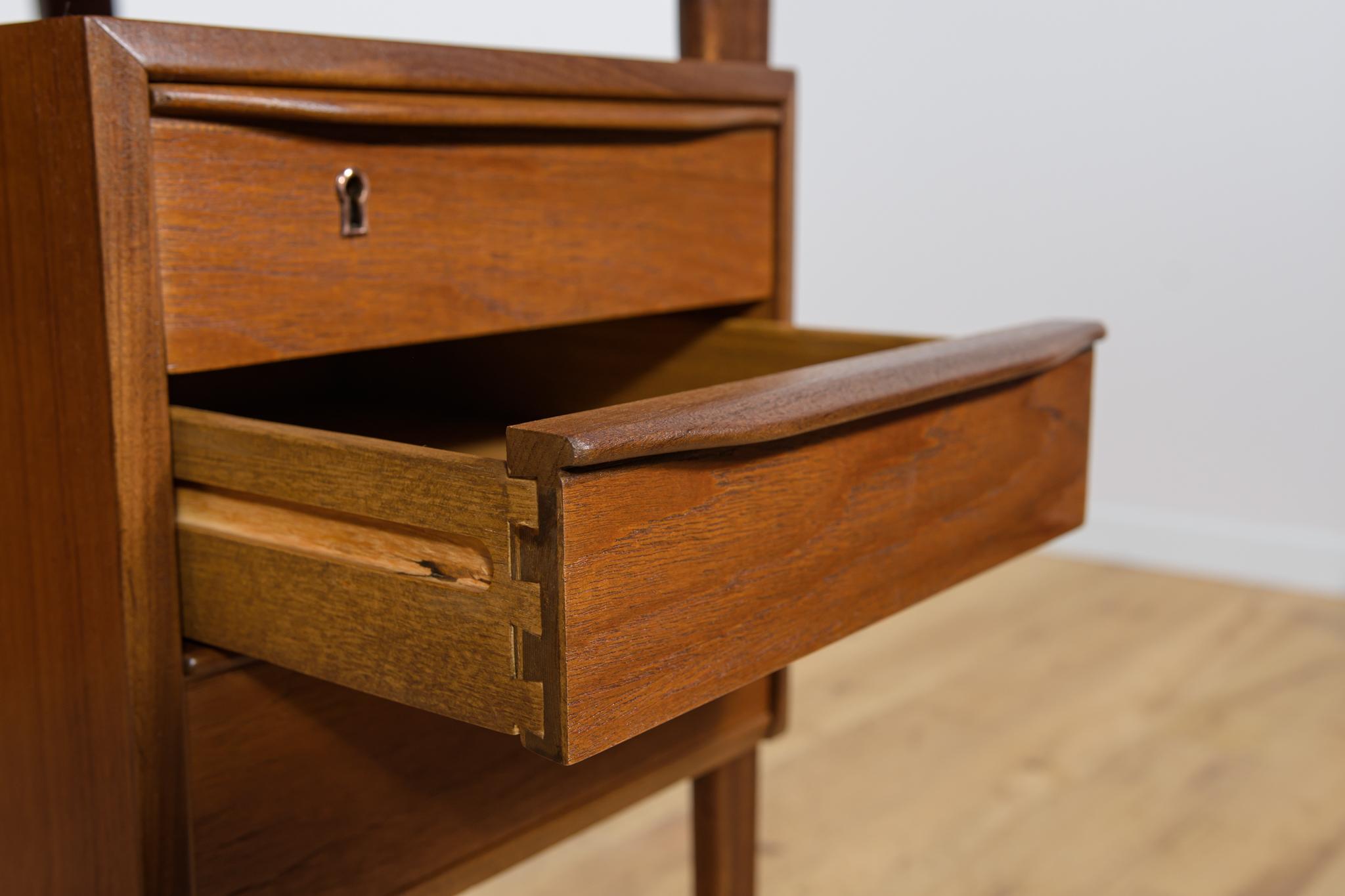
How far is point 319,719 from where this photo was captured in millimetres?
721

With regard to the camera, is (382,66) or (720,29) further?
(720,29)

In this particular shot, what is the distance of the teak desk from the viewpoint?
1.81ft

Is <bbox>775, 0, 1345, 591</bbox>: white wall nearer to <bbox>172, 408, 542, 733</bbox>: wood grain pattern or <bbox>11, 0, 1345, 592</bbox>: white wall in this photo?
<bbox>11, 0, 1345, 592</bbox>: white wall

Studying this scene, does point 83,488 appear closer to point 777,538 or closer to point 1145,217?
point 777,538

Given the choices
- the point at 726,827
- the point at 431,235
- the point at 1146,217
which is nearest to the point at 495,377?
the point at 431,235

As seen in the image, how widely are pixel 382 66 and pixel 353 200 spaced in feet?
0.22

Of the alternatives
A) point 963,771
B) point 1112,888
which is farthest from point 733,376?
point 963,771

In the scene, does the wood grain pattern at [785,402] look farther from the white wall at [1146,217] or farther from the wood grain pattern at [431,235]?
the white wall at [1146,217]

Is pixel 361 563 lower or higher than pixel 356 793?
higher

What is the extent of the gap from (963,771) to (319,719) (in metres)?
1.12

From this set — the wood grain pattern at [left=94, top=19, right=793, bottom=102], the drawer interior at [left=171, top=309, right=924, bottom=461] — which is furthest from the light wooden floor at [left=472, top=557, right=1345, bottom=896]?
the wood grain pattern at [left=94, top=19, right=793, bottom=102]

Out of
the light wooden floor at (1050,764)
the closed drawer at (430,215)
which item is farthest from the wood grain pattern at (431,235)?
the light wooden floor at (1050,764)

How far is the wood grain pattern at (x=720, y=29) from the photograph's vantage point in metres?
1.04

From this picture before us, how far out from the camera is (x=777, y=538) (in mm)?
620
